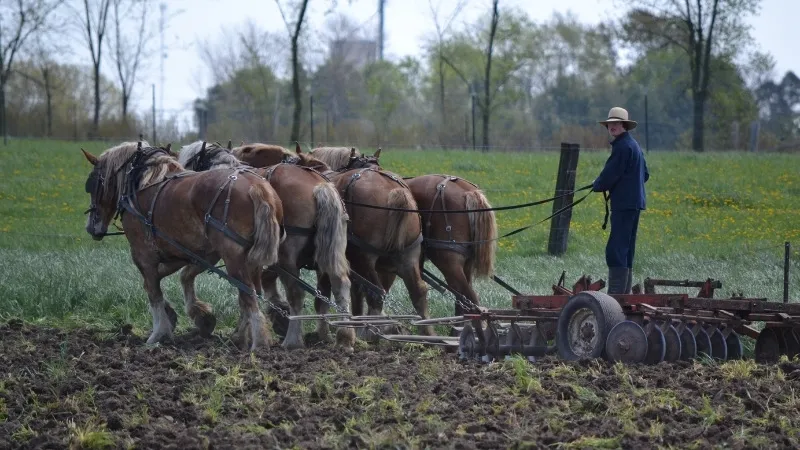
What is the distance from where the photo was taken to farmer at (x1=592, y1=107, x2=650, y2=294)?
867cm

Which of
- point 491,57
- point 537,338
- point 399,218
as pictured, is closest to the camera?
point 537,338

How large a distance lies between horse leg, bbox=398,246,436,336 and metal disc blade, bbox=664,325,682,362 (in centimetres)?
300

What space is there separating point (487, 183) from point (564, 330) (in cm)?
1529

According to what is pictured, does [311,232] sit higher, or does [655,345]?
[311,232]

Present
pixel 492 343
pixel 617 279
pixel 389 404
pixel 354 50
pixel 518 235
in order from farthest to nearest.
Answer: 1. pixel 354 50
2. pixel 518 235
3. pixel 617 279
4. pixel 492 343
5. pixel 389 404

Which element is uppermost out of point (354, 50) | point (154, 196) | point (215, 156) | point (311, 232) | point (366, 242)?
point (354, 50)

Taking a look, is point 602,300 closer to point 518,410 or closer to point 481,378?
point 481,378

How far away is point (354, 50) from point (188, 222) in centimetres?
5792

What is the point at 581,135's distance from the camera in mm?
32250

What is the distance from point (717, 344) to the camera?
7730 millimetres

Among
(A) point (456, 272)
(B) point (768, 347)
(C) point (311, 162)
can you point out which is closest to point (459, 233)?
(A) point (456, 272)

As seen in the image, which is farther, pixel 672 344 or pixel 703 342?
→ pixel 703 342

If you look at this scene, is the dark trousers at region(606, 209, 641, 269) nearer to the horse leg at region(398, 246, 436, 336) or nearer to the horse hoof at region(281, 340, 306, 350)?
the horse leg at region(398, 246, 436, 336)

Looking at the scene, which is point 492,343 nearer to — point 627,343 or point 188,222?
point 627,343
